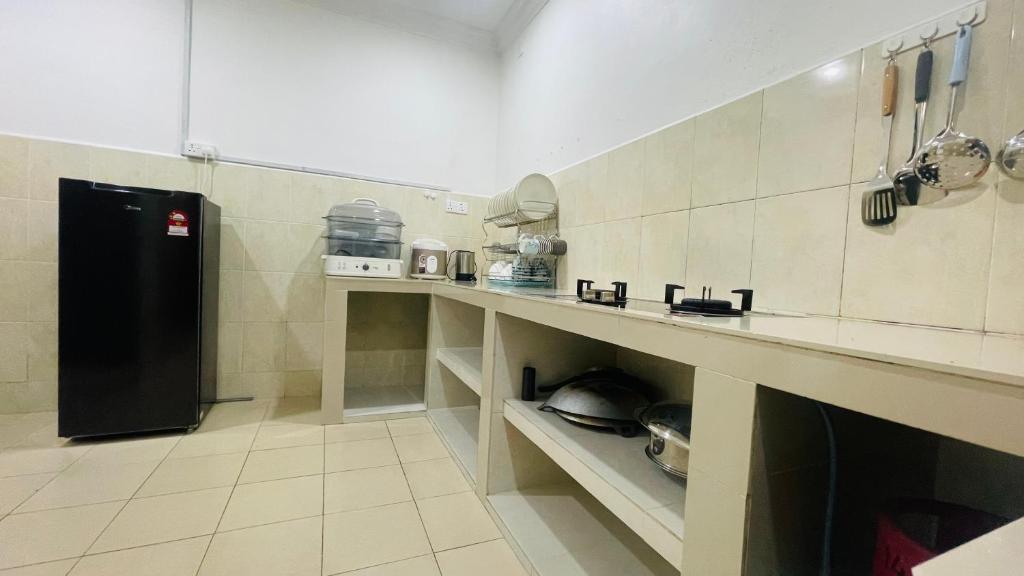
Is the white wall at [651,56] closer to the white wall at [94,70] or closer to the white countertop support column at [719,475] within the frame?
the white countertop support column at [719,475]

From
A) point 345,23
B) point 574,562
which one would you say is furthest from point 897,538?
point 345,23

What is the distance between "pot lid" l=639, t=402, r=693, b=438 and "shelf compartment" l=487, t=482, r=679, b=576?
40 cm

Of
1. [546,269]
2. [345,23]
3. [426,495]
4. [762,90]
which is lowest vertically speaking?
[426,495]

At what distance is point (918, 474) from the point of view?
28.9 inches

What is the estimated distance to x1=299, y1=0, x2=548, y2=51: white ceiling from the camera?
2375 mm

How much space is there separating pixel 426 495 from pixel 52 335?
6.80 ft

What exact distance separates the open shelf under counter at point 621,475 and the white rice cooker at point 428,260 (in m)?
1.24

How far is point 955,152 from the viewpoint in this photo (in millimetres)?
680

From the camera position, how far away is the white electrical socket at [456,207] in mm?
2662

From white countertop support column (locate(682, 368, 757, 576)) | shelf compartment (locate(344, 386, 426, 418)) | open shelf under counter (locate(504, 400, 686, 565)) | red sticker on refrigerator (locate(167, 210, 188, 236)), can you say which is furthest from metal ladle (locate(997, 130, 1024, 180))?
red sticker on refrigerator (locate(167, 210, 188, 236))

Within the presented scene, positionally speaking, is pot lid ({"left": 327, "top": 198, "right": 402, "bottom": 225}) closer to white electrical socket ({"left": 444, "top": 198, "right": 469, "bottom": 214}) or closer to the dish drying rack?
white electrical socket ({"left": 444, "top": 198, "right": 469, "bottom": 214})

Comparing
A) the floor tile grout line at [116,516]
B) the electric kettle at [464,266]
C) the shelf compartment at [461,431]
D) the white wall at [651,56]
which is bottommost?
the floor tile grout line at [116,516]

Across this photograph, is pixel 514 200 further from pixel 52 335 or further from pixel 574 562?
pixel 52 335

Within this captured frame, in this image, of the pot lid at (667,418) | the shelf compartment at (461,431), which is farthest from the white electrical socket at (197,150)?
the pot lid at (667,418)
